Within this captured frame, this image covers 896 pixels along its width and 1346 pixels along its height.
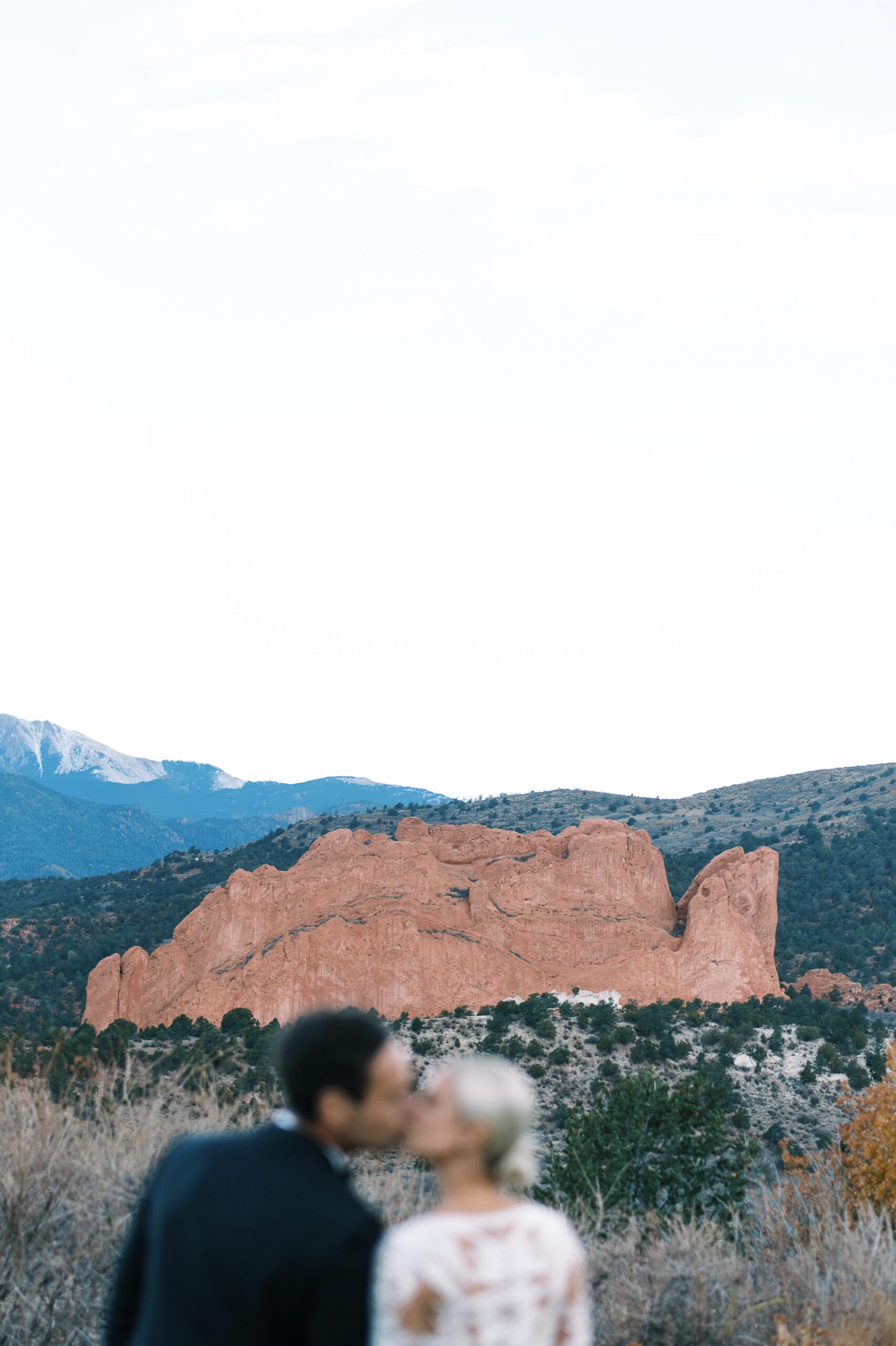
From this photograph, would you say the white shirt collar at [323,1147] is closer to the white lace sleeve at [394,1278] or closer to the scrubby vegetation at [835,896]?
the white lace sleeve at [394,1278]

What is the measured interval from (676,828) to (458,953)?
129 ft

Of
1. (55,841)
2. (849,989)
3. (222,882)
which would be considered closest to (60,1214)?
(849,989)

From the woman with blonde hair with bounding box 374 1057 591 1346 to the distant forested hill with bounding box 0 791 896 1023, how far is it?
4182 cm

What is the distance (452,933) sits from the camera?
39094mm

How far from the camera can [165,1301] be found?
3.12m

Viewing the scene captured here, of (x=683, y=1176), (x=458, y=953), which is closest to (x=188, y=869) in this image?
(x=458, y=953)

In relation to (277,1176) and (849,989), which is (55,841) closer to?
(849,989)

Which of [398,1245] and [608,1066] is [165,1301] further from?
[608,1066]

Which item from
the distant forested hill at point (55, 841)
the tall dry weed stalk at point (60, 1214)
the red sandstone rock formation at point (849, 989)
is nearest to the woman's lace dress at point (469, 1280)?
the tall dry weed stalk at point (60, 1214)

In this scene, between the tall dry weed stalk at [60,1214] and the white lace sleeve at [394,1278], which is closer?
the white lace sleeve at [394,1278]

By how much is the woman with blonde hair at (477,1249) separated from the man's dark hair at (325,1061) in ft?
0.81

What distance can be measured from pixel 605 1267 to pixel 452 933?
31240 mm

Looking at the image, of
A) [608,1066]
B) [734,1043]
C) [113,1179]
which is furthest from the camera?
[734,1043]

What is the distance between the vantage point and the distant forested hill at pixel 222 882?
4744cm
